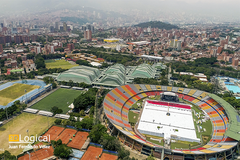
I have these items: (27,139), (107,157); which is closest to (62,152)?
(107,157)

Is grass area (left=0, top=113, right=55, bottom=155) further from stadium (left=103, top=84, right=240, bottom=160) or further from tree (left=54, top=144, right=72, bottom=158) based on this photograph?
stadium (left=103, top=84, right=240, bottom=160)

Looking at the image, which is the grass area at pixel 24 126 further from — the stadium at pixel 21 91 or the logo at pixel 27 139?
the stadium at pixel 21 91

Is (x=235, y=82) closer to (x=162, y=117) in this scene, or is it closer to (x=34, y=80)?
(x=162, y=117)

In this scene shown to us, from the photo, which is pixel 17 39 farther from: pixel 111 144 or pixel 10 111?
pixel 111 144

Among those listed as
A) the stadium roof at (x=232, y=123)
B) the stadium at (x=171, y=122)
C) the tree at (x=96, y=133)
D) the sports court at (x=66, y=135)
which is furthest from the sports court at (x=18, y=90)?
the stadium roof at (x=232, y=123)

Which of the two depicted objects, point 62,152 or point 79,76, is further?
point 79,76

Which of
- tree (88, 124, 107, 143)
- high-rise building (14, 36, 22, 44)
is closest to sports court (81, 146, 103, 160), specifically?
tree (88, 124, 107, 143)
